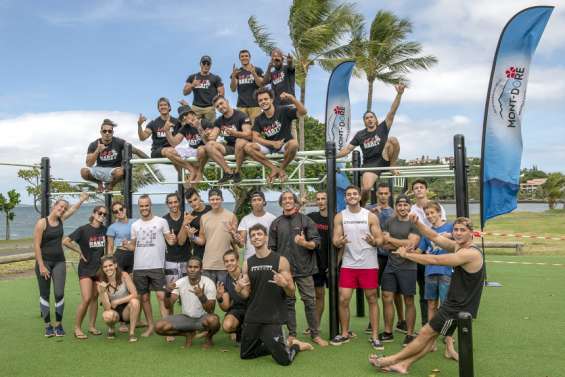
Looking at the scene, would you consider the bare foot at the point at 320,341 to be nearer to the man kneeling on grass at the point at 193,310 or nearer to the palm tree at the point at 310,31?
the man kneeling on grass at the point at 193,310

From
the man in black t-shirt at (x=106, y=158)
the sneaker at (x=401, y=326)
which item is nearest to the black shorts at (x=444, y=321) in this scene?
the sneaker at (x=401, y=326)

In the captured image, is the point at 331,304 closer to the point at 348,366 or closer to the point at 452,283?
the point at 348,366

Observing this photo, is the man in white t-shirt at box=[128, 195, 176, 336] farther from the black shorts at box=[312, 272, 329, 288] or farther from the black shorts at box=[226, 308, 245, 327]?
the black shorts at box=[312, 272, 329, 288]

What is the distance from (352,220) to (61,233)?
12.3 ft

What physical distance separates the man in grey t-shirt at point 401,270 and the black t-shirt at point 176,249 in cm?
263

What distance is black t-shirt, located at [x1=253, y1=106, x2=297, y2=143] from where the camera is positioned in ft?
24.6

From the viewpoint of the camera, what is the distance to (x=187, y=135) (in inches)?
336

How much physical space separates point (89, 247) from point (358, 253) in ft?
11.4

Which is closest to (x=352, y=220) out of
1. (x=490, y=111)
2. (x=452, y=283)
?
(x=452, y=283)

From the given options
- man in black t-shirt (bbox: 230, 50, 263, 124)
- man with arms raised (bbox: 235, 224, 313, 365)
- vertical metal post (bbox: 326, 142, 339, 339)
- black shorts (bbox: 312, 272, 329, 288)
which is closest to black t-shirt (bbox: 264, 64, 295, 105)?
man in black t-shirt (bbox: 230, 50, 263, 124)

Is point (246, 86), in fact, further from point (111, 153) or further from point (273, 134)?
point (111, 153)

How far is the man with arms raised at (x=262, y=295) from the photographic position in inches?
231

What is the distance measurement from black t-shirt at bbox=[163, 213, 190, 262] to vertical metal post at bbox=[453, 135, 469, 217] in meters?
3.49

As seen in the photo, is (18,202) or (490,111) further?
(18,202)
